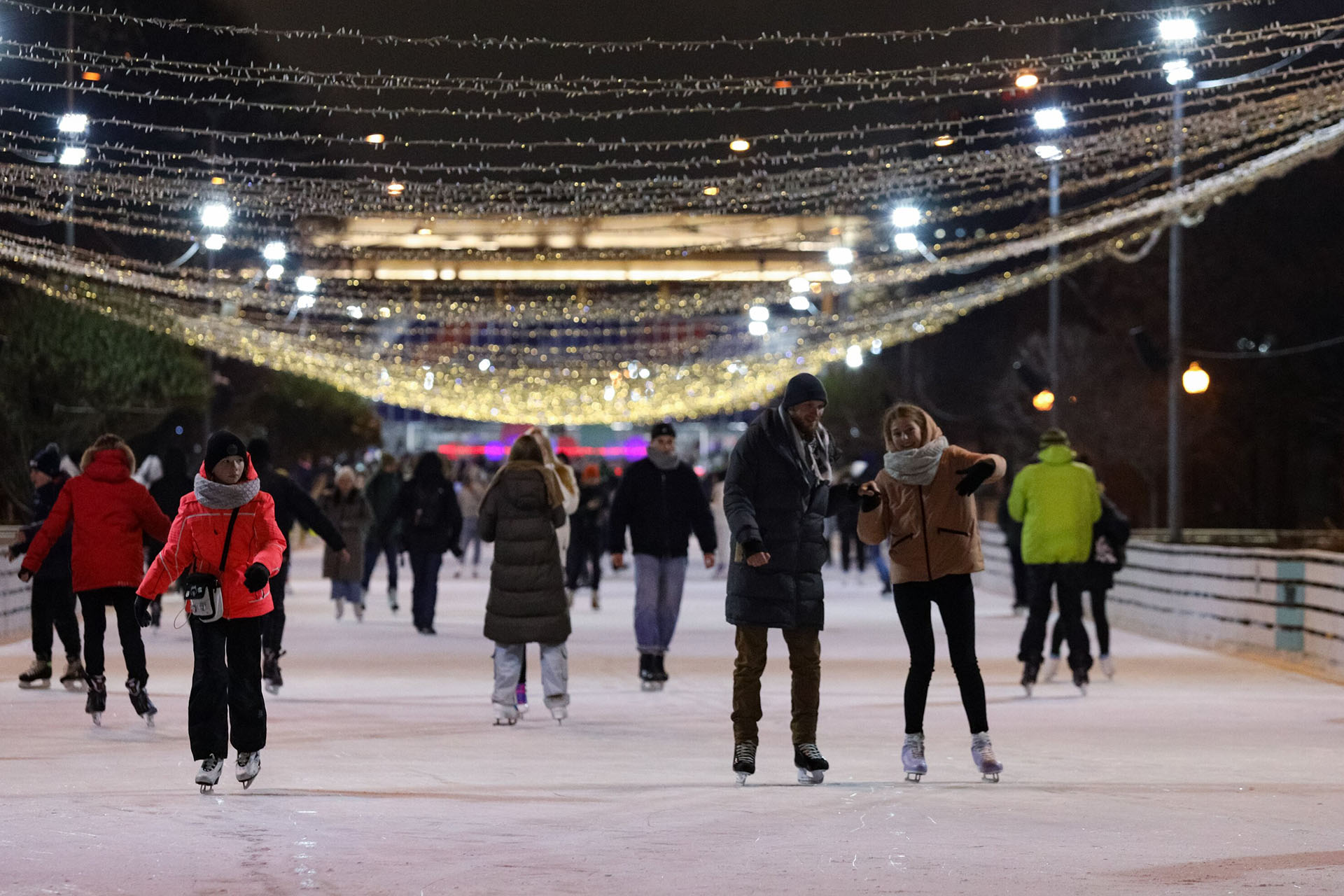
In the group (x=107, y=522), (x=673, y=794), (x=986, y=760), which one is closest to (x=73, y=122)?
(x=107, y=522)

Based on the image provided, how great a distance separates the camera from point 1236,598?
17.8 m

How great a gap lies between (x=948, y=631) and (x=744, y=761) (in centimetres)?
116

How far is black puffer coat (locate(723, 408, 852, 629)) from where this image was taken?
875 centimetres

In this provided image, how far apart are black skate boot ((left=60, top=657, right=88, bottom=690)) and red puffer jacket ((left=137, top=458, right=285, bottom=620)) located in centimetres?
504

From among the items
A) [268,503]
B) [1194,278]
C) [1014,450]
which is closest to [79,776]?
[268,503]

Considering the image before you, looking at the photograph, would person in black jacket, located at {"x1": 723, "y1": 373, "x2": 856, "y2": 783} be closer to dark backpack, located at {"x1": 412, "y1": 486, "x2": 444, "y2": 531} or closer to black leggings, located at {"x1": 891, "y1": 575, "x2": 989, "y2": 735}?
black leggings, located at {"x1": 891, "y1": 575, "x2": 989, "y2": 735}

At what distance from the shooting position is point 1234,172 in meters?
16.7

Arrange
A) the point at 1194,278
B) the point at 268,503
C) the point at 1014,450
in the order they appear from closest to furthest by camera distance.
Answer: the point at 268,503
the point at 1194,278
the point at 1014,450

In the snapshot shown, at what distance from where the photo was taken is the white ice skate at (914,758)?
28.7 ft

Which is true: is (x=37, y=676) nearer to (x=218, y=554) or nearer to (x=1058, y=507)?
(x=218, y=554)

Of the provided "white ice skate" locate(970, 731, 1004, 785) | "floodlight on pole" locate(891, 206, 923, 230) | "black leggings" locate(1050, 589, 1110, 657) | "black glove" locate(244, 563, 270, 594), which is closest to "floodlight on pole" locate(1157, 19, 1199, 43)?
"black leggings" locate(1050, 589, 1110, 657)

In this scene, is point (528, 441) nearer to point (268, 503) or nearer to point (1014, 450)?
point (268, 503)

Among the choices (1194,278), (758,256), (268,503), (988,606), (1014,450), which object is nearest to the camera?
(268,503)

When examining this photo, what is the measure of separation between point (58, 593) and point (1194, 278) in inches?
1325
